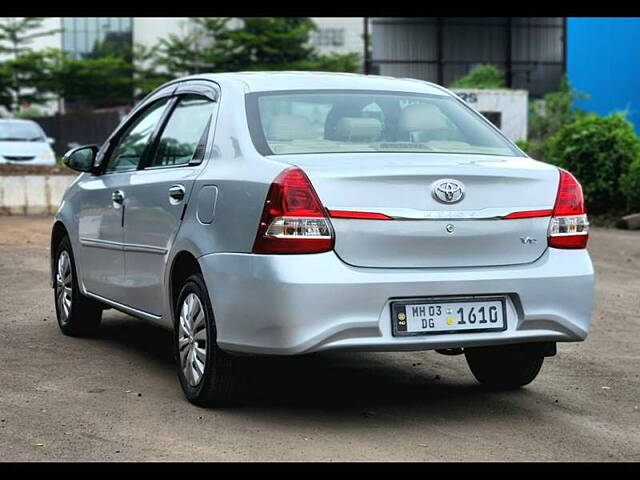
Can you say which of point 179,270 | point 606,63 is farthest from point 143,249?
point 606,63

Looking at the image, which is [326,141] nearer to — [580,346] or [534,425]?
[534,425]

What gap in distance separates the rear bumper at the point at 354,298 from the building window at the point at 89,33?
226ft

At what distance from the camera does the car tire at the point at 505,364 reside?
254 inches

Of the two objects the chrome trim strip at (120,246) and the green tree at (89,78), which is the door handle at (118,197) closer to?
the chrome trim strip at (120,246)

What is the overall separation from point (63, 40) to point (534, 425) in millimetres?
70352

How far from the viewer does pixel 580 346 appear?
8.13 meters

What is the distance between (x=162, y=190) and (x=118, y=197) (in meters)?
0.74

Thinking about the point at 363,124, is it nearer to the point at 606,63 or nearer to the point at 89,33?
the point at 606,63

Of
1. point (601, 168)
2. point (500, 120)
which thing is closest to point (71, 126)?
point (500, 120)

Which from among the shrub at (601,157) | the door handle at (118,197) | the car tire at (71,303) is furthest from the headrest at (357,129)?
the shrub at (601,157)

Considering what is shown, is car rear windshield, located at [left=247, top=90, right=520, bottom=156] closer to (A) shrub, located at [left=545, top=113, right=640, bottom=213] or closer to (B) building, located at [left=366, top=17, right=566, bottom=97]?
(A) shrub, located at [left=545, top=113, right=640, bottom=213]

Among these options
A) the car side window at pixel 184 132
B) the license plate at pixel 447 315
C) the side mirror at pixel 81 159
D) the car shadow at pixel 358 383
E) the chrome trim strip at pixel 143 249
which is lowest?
the car shadow at pixel 358 383

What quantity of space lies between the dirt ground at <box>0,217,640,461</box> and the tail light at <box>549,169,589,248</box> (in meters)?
0.84

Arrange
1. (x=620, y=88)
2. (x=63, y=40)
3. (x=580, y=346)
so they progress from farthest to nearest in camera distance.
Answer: (x=63, y=40), (x=620, y=88), (x=580, y=346)
